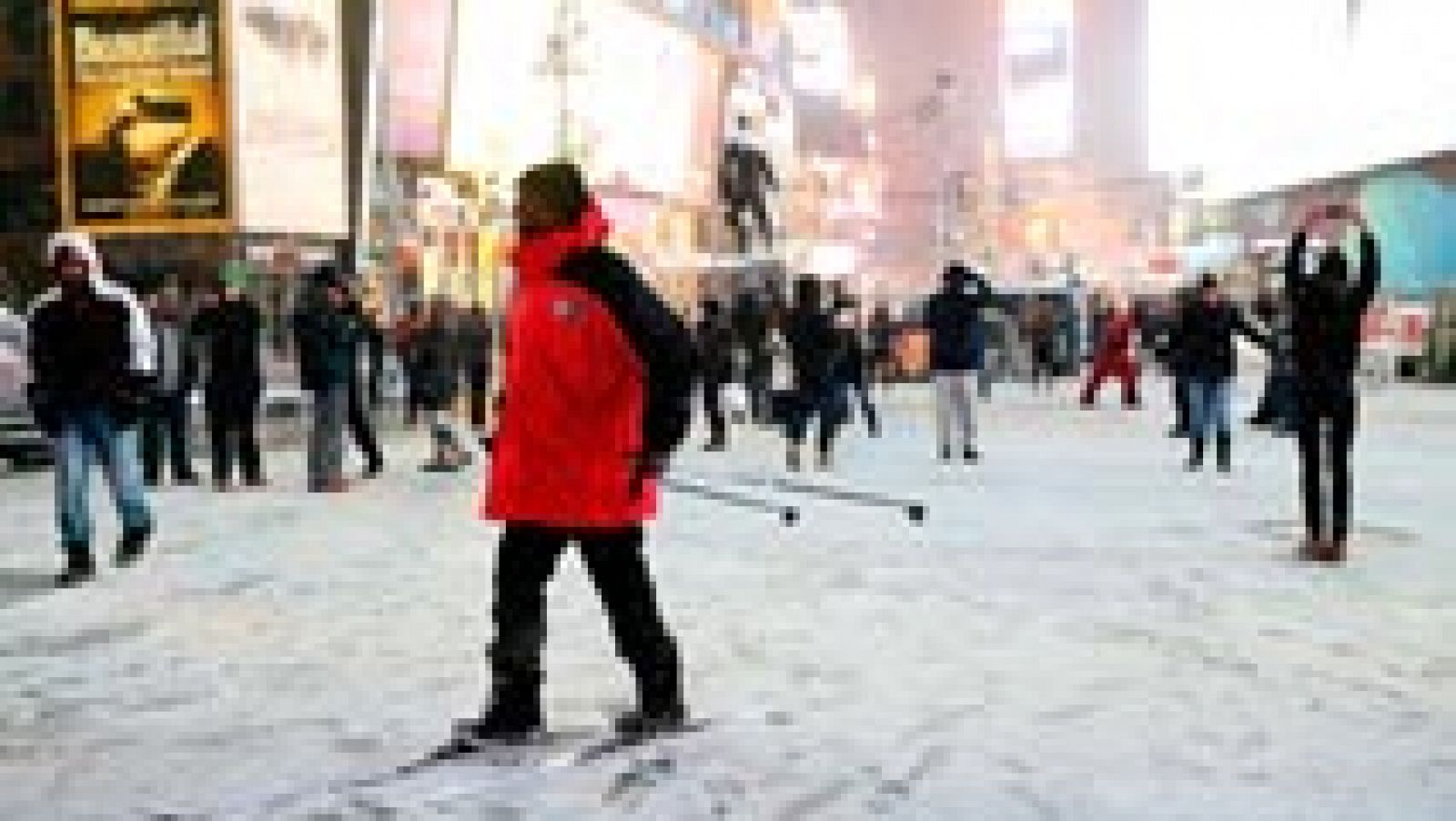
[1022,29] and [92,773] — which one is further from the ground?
[1022,29]

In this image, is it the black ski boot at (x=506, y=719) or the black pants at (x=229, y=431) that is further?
the black pants at (x=229, y=431)

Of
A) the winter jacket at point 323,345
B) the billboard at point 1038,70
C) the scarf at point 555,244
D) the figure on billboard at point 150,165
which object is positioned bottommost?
the winter jacket at point 323,345

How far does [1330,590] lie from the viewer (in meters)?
10.4

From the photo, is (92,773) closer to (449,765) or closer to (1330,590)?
(449,765)

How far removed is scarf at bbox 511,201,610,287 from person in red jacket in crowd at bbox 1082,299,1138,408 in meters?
27.3

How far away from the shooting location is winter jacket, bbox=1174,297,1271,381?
19.7 meters

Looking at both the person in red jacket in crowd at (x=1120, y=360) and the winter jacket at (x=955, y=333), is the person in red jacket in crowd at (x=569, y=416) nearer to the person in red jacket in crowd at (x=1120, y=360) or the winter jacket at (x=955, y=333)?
the winter jacket at (x=955, y=333)

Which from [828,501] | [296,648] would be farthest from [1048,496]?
[296,648]

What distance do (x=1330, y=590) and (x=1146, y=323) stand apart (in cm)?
3405

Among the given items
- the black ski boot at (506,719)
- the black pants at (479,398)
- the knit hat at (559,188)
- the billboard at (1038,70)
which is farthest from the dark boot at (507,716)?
the billboard at (1038,70)

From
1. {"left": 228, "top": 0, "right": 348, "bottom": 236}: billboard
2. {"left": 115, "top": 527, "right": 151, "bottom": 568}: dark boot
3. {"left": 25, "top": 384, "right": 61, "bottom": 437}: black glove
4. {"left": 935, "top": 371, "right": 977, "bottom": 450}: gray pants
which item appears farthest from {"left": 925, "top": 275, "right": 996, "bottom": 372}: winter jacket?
{"left": 228, "top": 0, "right": 348, "bottom": 236}: billboard

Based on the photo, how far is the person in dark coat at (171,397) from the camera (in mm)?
18922

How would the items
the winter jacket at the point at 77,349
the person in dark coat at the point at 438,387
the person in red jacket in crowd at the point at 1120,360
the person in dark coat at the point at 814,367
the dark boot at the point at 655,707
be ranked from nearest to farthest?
1. the dark boot at the point at 655,707
2. the winter jacket at the point at 77,349
3. the person in dark coat at the point at 814,367
4. the person in dark coat at the point at 438,387
5. the person in red jacket in crowd at the point at 1120,360

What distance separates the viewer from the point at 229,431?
1884cm
